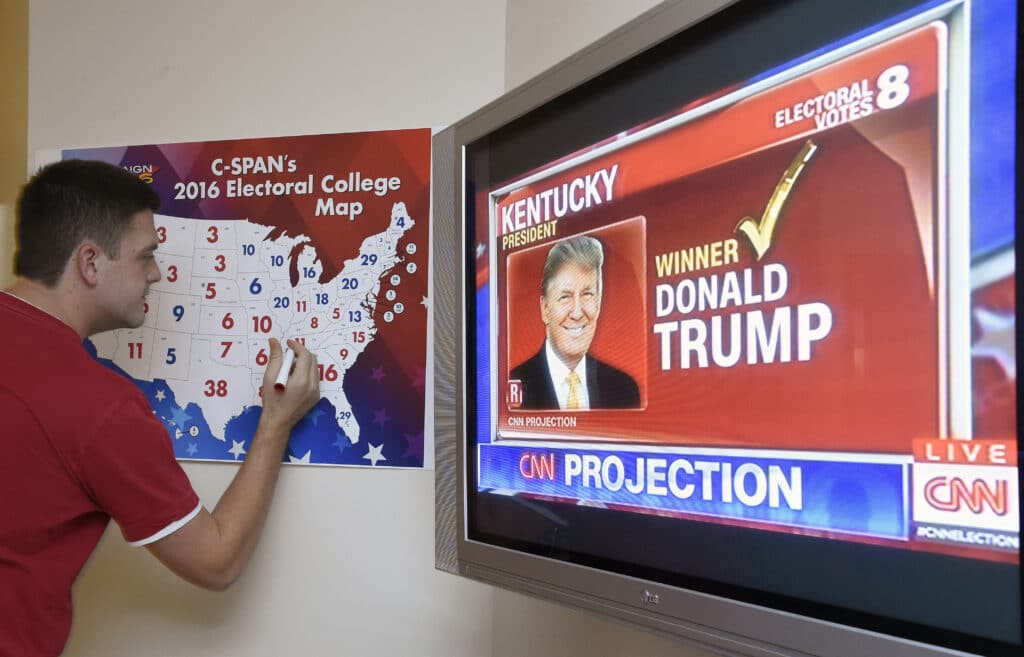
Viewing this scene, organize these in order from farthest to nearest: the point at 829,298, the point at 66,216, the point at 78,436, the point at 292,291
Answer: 1. the point at 292,291
2. the point at 66,216
3. the point at 78,436
4. the point at 829,298

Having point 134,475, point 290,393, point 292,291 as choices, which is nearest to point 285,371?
point 290,393

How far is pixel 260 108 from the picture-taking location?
6.25 ft

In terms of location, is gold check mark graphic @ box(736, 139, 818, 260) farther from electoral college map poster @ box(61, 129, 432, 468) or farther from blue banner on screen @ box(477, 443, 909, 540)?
electoral college map poster @ box(61, 129, 432, 468)

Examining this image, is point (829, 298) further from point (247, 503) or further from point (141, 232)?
point (141, 232)

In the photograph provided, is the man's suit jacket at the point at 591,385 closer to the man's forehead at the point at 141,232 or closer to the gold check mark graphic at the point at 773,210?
the gold check mark graphic at the point at 773,210

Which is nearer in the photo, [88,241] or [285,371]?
[88,241]

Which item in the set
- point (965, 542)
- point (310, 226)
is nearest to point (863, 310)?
point (965, 542)

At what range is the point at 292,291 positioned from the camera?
6.01 feet

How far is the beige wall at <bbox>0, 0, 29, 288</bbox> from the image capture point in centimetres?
204

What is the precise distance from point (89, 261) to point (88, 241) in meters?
0.04

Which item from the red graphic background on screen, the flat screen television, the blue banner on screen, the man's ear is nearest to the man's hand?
the man's ear

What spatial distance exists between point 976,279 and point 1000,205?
59 millimetres

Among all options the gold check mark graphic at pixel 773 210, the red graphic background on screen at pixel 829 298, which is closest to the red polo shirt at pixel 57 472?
the red graphic background on screen at pixel 829 298

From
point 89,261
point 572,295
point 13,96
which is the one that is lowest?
point 572,295
